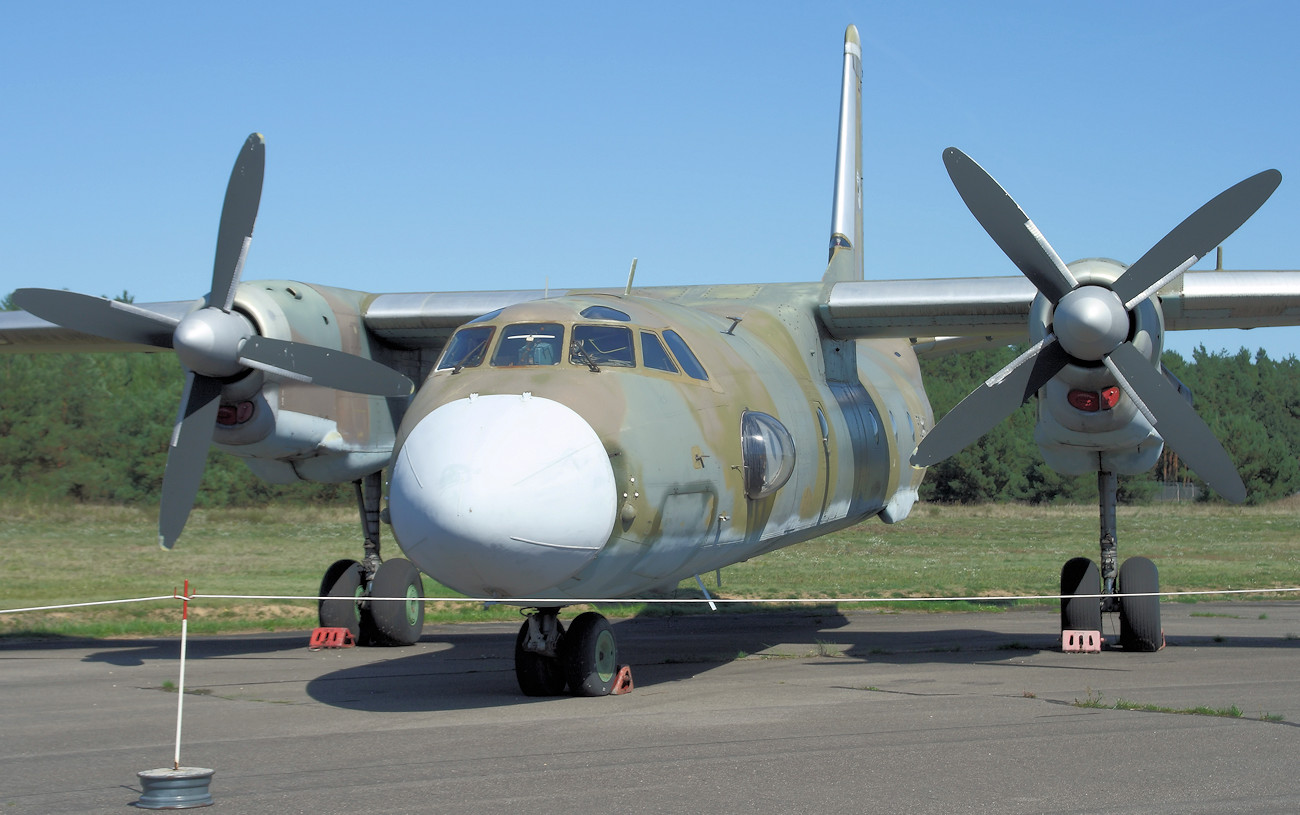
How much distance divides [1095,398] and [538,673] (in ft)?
19.4

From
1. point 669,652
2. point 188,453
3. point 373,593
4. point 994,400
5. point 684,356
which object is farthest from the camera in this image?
point 373,593

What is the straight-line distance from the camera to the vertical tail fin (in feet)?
59.9

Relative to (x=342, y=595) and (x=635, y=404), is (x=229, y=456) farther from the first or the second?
(x=635, y=404)

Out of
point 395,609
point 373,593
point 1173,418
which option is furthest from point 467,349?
point 1173,418

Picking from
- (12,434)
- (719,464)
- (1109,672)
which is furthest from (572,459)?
(12,434)

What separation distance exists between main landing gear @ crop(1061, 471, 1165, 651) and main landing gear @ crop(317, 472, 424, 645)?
7151 mm

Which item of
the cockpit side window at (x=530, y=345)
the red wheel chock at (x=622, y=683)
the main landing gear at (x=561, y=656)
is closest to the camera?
the cockpit side window at (x=530, y=345)

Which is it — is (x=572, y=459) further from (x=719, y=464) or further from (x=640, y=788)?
(x=640, y=788)

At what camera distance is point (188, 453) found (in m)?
12.6

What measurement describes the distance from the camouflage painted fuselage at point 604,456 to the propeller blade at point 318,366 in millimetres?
2882

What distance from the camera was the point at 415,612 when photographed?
14586mm

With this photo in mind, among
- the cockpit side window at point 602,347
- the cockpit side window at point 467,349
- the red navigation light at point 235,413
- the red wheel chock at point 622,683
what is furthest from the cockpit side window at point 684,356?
the red navigation light at point 235,413

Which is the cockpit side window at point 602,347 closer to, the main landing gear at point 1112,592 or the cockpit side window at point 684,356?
the cockpit side window at point 684,356

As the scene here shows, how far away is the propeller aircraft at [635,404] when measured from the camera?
8.04 meters
